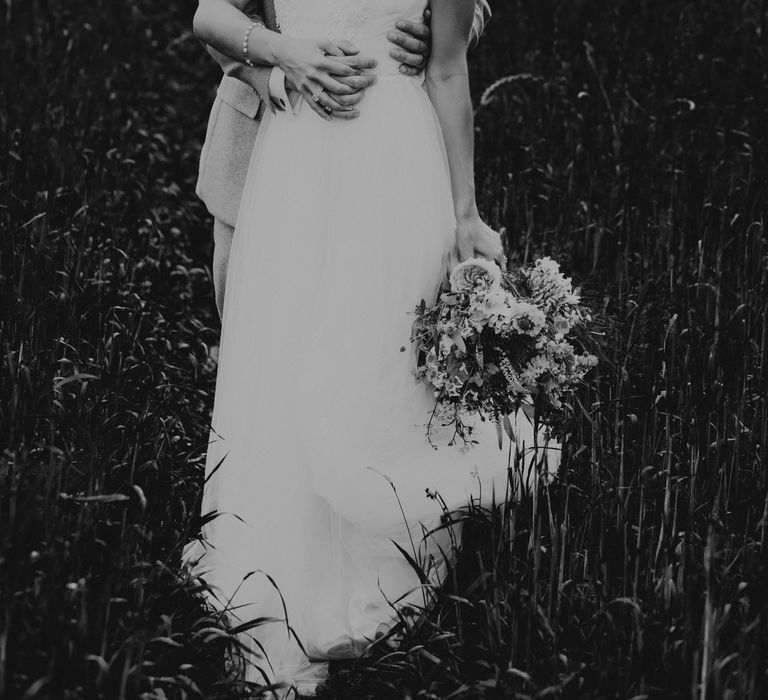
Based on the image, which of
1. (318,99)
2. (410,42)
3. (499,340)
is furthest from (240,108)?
(499,340)

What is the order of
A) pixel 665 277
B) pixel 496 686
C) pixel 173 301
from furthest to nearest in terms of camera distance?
1. pixel 173 301
2. pixel 665 277
3. pixel 496 686

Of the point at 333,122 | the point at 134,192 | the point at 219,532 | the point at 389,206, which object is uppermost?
the point at 134,192

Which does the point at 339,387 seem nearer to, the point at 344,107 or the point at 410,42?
the point at 344,107

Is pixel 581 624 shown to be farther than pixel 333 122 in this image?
No

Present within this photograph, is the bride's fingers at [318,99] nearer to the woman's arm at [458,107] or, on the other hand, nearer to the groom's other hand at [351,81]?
the groom's other hand at [351,81]

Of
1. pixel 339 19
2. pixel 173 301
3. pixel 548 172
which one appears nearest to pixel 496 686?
pixel 339 19

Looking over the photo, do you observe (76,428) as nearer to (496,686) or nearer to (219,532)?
(219,532)

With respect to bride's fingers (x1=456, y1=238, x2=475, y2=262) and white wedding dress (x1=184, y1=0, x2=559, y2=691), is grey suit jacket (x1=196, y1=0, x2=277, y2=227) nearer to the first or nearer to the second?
white wedding dress (x1=184, y1=0, x2=559, y2=691)

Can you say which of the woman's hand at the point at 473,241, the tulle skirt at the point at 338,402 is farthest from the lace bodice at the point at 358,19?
the woman's hand at the point at 473,241

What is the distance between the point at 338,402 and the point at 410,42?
3.42 feet

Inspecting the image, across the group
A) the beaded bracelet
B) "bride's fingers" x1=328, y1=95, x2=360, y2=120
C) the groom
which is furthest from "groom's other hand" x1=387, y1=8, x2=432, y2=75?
the beaded bracelet

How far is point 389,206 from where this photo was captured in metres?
3.17

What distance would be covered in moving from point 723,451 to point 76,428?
1.95m

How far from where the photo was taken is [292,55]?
3.09 metres
